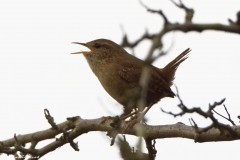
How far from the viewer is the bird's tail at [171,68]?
6.15 metres

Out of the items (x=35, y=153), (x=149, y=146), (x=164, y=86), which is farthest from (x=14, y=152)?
(x=164, y=86)

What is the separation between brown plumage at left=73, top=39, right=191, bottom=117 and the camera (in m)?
5.74

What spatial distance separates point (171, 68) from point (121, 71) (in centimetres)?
77

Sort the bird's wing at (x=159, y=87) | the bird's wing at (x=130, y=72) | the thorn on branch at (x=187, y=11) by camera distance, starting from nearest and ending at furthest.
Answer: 1. the thorn on branch at (x=187, y=11)
2. the bird's wing at (x=159, y=87)
3. the bird's wing at (x=130, y=72)

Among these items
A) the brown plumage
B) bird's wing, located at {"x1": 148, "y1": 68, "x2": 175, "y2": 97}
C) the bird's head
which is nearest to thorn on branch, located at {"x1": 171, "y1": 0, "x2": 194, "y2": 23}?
the brown plumage

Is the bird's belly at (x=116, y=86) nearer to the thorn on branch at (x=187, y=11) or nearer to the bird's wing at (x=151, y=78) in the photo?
the bird's wing at (x=151, y=78)

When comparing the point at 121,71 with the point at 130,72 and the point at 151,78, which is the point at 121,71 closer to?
the point at 130,72

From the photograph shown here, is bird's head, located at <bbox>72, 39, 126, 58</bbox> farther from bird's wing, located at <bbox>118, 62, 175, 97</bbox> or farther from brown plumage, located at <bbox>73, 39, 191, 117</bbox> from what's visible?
bird's wing, located at <bbox>118, 62, 175, 97</bbox>

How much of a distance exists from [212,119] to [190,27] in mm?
1215

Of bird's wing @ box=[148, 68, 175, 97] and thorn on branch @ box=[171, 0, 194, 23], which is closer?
thorn on branch @ box=[171, 0, 194, 23]

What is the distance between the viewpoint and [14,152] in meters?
4.64

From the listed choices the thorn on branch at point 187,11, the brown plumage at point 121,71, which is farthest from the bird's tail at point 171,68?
the thorn on branch at point 187,11

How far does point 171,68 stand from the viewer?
6258mm

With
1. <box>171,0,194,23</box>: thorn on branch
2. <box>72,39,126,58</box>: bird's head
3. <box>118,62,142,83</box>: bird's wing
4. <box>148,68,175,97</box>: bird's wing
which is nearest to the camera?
<box>171,0,194,23</box>: thorn on branch
